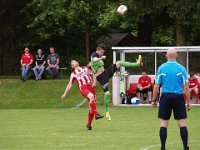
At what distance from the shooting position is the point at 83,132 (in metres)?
17.9

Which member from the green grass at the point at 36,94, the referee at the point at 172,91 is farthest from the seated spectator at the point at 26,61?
the referee at the point at 172,91

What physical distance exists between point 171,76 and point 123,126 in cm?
685

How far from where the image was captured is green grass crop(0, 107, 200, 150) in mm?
14719

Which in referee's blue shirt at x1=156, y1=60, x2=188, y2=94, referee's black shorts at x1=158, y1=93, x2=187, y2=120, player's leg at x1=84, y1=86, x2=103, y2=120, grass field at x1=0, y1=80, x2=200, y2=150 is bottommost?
grass field at x1=0, y1=80, x2=200, y2=150

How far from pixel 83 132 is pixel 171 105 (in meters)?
5.12

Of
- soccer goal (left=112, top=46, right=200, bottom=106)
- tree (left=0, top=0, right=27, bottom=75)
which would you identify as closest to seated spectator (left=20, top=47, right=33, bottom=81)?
soccer goal (left=112, top=46, right=200, bottom=106)

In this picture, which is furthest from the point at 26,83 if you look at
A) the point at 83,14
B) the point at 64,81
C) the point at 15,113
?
the point at 83,14

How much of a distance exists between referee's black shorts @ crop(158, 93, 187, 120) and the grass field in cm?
121

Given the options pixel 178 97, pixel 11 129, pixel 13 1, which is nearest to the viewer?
pixel 178 97

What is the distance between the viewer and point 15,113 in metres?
26.6

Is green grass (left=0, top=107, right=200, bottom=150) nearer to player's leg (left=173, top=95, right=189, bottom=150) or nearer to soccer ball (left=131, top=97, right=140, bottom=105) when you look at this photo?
player's leg (left=173, top=95, right=189, bottom=150)

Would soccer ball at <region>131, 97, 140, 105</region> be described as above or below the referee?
below

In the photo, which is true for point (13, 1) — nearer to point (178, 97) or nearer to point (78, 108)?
point (78, 108)

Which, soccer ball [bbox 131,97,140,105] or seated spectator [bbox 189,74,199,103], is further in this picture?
soccer ball [bbox 131,97,140,105]
